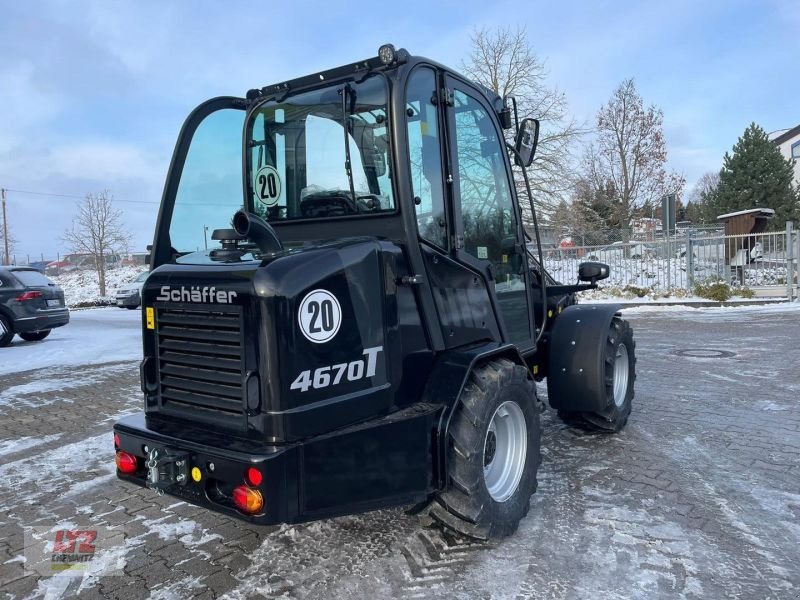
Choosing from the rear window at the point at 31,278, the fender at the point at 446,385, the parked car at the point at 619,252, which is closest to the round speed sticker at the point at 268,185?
the fender at the point at 446,385

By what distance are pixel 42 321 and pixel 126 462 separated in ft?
35.5

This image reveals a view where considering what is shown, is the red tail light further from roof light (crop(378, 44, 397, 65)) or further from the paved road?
roof light (crop(378, 44, 397, 65))

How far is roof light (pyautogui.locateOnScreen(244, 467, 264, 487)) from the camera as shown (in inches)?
97.0

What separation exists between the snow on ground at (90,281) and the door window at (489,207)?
111 feet

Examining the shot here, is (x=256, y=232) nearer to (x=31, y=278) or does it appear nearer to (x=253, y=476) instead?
(x=253, y=476)

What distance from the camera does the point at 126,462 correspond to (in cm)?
305

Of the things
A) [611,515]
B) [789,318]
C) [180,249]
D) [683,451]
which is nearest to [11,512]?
[180,249]

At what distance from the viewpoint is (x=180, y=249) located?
370 cm

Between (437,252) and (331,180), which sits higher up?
(331,180)

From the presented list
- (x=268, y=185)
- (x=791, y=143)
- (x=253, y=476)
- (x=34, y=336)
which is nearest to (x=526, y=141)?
(x=268, y=185)

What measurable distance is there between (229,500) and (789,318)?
13660 mm

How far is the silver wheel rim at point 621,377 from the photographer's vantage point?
17.0 ft

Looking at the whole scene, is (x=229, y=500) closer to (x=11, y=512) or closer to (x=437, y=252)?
(x=437, y=252)

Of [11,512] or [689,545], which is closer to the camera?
[689,545]
